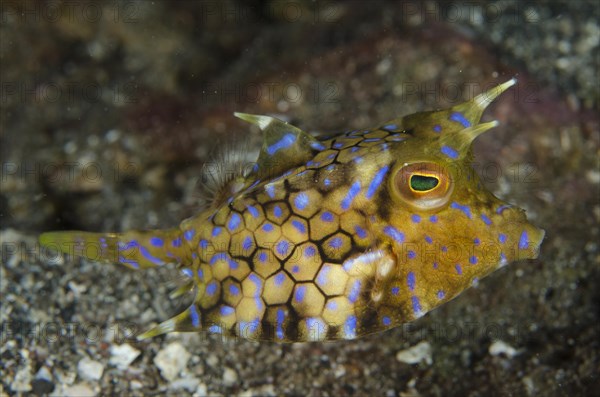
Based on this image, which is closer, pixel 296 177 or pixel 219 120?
pixel 296 177

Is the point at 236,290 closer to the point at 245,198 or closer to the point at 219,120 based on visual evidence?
the point at 245,198

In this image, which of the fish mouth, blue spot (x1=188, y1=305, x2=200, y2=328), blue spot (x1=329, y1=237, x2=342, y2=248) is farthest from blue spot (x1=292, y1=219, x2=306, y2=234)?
the fish mouth

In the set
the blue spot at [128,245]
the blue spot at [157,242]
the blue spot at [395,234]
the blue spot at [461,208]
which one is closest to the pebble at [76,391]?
the blue spot at [128,245]

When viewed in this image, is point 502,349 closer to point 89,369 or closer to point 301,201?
point 301,201

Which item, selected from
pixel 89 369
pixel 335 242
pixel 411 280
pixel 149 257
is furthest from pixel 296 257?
pixel 89 369

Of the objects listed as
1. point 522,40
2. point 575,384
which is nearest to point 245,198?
point 575,384

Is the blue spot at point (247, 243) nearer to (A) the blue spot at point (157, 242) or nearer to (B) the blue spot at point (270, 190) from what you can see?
(B) the blue spot at point (270, 190)
